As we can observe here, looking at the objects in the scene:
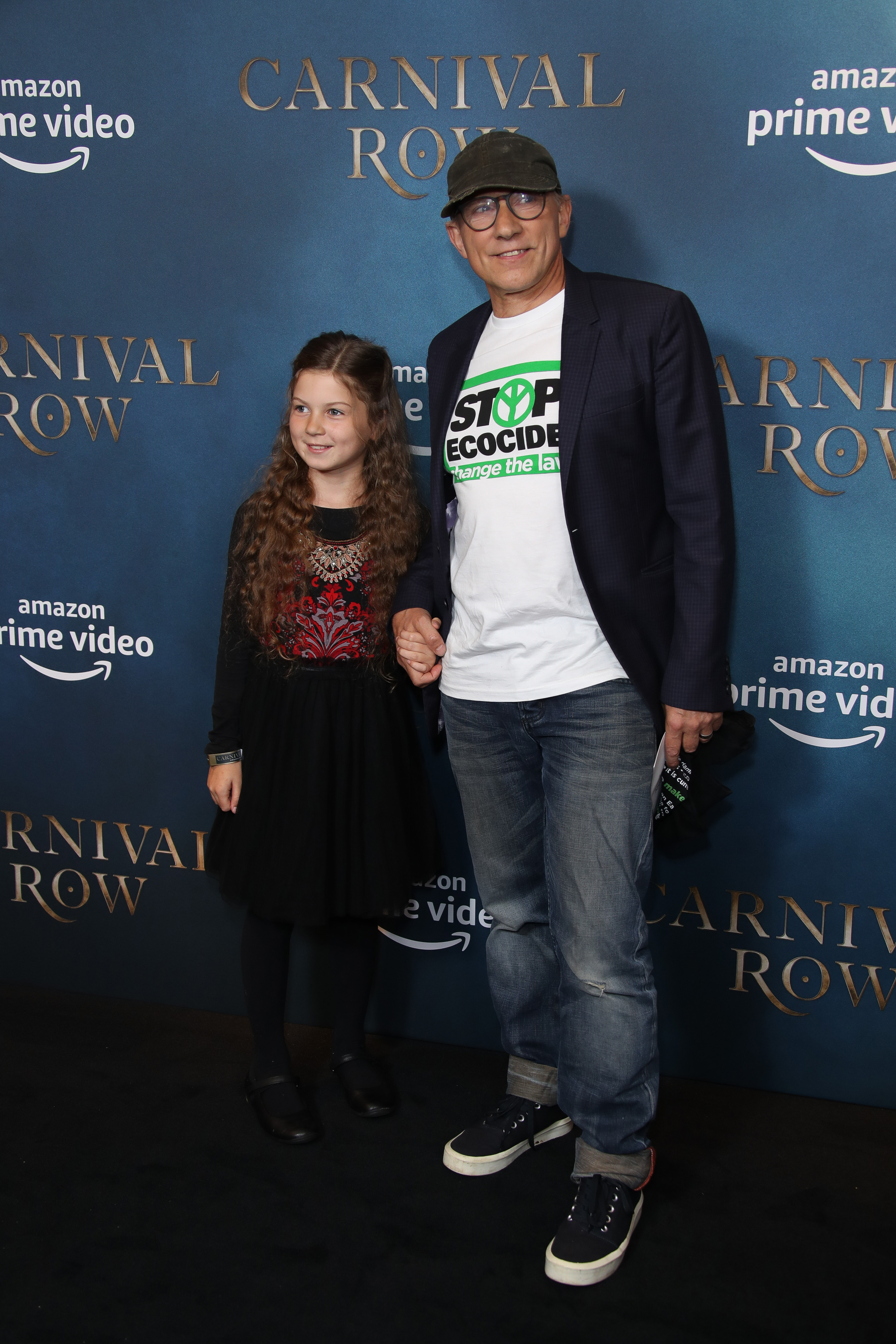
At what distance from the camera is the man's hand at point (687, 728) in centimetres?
166

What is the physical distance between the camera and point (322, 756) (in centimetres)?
199

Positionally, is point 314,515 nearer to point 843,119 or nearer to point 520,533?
point 520,533

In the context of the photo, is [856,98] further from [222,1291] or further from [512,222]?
[222,1291]

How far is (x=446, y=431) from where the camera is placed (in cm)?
179

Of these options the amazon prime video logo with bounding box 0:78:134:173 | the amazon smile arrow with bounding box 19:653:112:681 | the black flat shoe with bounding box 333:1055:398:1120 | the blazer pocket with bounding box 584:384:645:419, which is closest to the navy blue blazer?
the blazer pocket with bounding box 584:384:645:419

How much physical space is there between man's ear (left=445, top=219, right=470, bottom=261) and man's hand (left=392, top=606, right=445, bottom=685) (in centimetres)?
61

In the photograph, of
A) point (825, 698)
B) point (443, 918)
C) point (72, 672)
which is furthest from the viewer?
point (72, 672)

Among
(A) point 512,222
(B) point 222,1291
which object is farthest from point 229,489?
(B) point 222,1291

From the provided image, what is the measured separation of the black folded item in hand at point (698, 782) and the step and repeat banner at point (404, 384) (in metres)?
0.25

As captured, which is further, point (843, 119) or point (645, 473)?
point (843, 119)

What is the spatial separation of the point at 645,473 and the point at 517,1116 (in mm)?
1221

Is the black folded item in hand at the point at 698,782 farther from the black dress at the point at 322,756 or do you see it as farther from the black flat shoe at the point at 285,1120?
the black flat shoe at the point at 285,1120

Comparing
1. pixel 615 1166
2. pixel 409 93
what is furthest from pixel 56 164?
pixel 615 1166

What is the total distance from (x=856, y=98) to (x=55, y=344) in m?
1.66
